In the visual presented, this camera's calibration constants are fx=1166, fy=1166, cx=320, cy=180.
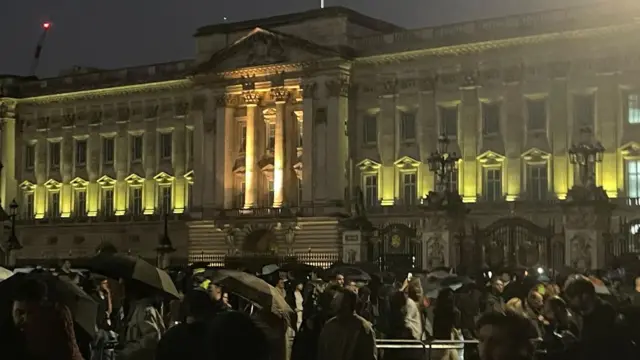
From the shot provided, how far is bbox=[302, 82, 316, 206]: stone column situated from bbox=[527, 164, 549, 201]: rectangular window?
1125cm

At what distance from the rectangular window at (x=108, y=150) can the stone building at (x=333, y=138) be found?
0.13 m

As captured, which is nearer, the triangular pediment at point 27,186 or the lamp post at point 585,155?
the lamp post at point 585,155

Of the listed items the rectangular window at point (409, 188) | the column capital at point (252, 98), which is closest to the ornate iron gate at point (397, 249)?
the rectangular window at point (409, 188)

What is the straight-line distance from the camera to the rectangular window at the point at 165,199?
67312mm

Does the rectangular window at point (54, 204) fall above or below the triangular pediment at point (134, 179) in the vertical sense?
below

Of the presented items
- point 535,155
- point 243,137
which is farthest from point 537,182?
point 243,137

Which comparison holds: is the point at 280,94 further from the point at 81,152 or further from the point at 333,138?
the point at 81,152

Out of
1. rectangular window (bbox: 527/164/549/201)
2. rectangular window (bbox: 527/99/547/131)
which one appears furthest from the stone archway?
rectangular window (bbox: 527/99/547/131)

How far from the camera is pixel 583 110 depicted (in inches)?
2124

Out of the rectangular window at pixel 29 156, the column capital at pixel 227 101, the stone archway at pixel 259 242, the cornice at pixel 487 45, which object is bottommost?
the stone archway at pixel 259 242

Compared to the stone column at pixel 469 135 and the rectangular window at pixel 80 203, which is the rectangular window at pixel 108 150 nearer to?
the rectangular window at pixel 80 203

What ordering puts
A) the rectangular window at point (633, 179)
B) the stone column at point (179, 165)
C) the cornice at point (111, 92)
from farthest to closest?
the cornice at point (111, 92) < the stone column at point (179, 165) < the rectangular window at point (633, 179)

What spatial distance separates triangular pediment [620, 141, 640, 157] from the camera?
52.1m

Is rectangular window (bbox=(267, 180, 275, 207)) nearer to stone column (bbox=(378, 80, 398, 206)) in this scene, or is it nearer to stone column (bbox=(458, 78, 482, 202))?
stone column (bbox=(378, 80, 398, 206))
